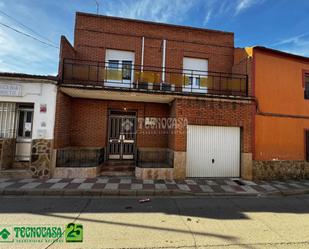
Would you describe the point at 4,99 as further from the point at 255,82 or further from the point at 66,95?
the point at 255,82

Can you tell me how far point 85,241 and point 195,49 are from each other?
10.1 meters

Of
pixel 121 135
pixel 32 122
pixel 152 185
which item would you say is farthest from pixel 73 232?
pixel 121 135

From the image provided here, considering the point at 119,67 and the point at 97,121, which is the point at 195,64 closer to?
the point at 119,67

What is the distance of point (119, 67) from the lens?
9.58 metres

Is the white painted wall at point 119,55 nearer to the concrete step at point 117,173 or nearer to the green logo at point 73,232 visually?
the concrete step at point 117,173

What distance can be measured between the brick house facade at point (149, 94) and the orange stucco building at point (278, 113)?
1.64 feet

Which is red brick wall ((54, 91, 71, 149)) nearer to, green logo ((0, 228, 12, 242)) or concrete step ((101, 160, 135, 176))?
concrete step ((101, 160, 135, 176))

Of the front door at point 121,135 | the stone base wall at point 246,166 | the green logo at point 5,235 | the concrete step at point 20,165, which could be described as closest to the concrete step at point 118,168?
the front door at point 121,135

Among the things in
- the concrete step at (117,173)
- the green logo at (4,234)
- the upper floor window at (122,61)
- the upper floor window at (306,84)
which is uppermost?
the upper floor window at (122,61)

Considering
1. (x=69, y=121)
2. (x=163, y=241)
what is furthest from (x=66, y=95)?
(x=163, y=241)

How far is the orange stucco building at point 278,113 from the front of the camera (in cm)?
830

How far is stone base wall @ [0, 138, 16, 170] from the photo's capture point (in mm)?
7060

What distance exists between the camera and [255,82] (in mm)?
8305

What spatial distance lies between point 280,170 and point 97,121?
873 centimetres
